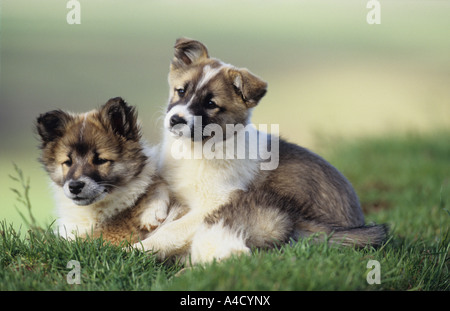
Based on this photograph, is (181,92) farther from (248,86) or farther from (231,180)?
(231,180)

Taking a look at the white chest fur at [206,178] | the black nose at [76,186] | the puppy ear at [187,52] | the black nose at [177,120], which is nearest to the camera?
the black nose at [76,186]

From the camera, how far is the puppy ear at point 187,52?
5281 millimetres

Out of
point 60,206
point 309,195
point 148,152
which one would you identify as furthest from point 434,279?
point 60,206

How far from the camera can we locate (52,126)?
15.2 ft

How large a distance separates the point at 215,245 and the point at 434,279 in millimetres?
1698

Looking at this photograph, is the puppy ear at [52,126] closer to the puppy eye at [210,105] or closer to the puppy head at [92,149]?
the puppy head at [92,149]

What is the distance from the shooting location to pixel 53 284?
379cm

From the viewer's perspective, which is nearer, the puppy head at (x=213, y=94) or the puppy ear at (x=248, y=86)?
the puppy head at (x=213, y=94)

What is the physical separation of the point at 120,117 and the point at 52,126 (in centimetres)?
57

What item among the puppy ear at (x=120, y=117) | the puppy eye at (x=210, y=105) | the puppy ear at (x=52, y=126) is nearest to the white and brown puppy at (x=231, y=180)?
the puppy eye at (x=210, y=105)

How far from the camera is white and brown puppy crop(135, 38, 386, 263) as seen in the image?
4.25 m

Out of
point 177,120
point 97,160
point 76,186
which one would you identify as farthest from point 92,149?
point 177,120
